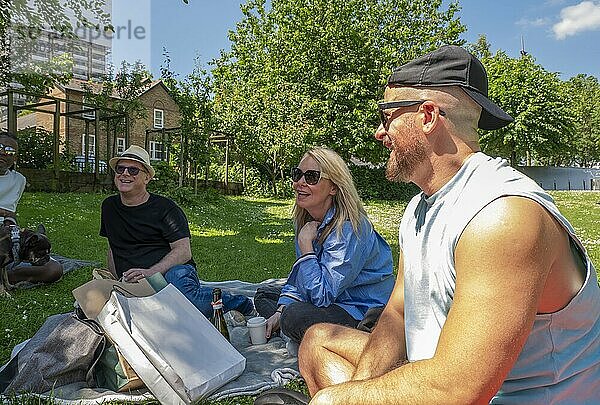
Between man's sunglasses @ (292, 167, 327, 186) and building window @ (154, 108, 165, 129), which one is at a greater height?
building window @ (154, 108, 165, 129)

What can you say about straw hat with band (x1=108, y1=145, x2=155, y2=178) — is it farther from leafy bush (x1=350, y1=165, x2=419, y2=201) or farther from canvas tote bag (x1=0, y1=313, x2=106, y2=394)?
leafy bush (x1=350, y1=165, x2=419, y2=201)

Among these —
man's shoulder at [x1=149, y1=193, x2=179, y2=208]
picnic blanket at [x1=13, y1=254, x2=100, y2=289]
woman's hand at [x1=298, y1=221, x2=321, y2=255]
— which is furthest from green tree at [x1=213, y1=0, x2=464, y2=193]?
woman's hand at [x1=298, y1=221, x2=321, y2=255]

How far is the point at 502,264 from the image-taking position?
1343mm

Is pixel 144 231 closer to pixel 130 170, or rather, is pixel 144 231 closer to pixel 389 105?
pixel 130 170

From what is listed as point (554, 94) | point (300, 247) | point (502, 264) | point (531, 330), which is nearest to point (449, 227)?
point (502, 264)

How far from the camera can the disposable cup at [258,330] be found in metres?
4.41

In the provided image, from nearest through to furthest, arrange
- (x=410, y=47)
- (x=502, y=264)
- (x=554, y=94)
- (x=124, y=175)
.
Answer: (x=502, y=264) → (x=124, y=175) → (x=410, y=47) → (x=554, y=94)

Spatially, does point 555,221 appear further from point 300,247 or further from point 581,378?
point 300,247

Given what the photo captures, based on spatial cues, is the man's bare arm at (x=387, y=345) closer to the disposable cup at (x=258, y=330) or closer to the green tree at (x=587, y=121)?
the disposable cup at (x=258, y=330)

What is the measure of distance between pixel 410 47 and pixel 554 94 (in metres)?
18.8

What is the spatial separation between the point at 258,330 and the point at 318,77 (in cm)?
2593

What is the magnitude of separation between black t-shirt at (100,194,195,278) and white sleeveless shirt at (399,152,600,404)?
11.6 feet

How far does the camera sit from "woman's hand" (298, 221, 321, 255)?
3.81 m

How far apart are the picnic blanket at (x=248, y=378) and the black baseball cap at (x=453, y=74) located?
256 centimetres
